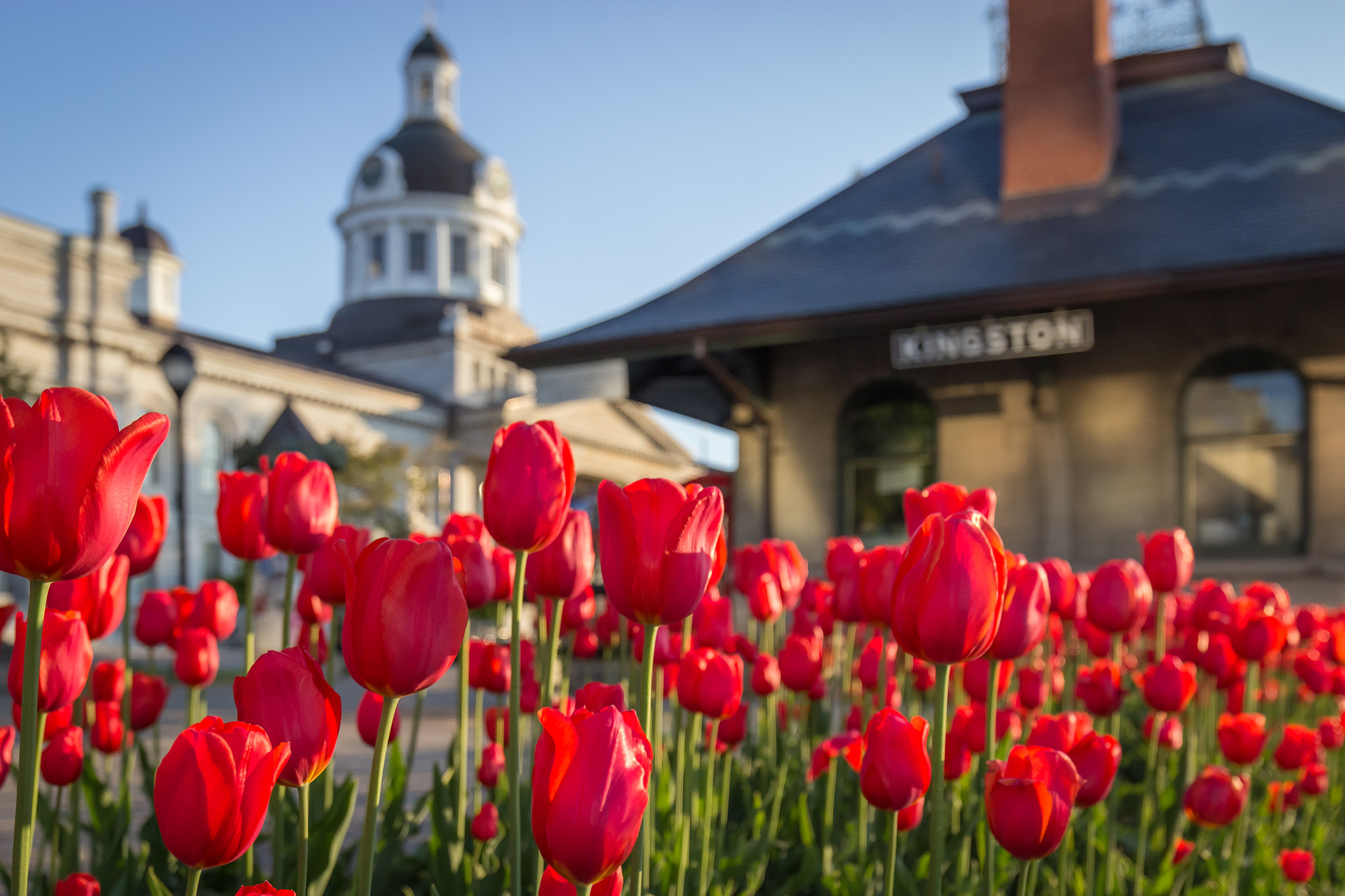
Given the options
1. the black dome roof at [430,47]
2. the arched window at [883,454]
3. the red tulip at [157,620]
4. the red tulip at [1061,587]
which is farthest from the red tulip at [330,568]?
the black dome roof at [430,47]

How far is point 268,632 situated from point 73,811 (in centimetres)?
1495

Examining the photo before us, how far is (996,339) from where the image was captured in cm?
937

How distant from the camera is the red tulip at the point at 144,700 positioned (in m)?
2.35

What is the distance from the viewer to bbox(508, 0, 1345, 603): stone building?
9242mm

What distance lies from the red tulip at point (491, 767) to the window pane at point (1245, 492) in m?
8.75

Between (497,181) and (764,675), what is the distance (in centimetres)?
6899

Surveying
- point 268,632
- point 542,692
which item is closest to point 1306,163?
point 542,692

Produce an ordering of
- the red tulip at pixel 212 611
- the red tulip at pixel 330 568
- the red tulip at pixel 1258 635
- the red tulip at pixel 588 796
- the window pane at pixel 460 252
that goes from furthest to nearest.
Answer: the window pane at pixel 460 252 → the red tulip at pixel 1258 635 → the red tulip at pixel 212 611 → the red tulip at pixel 330 568 → the red tulip at pixel 588 796

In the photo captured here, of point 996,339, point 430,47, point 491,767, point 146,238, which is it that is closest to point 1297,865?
point 491,767

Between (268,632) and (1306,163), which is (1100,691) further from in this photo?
(268,632)

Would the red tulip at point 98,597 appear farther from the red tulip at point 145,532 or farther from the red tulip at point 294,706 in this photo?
the red tulip at point 294,706

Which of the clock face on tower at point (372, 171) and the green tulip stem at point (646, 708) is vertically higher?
the clock face on tower at point (372, 171)

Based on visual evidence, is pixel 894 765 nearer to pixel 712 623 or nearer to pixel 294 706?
pixel 294 706

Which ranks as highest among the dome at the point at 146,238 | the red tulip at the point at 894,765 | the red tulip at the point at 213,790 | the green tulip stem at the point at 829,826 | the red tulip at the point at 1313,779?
the dome at the point at 146,238
